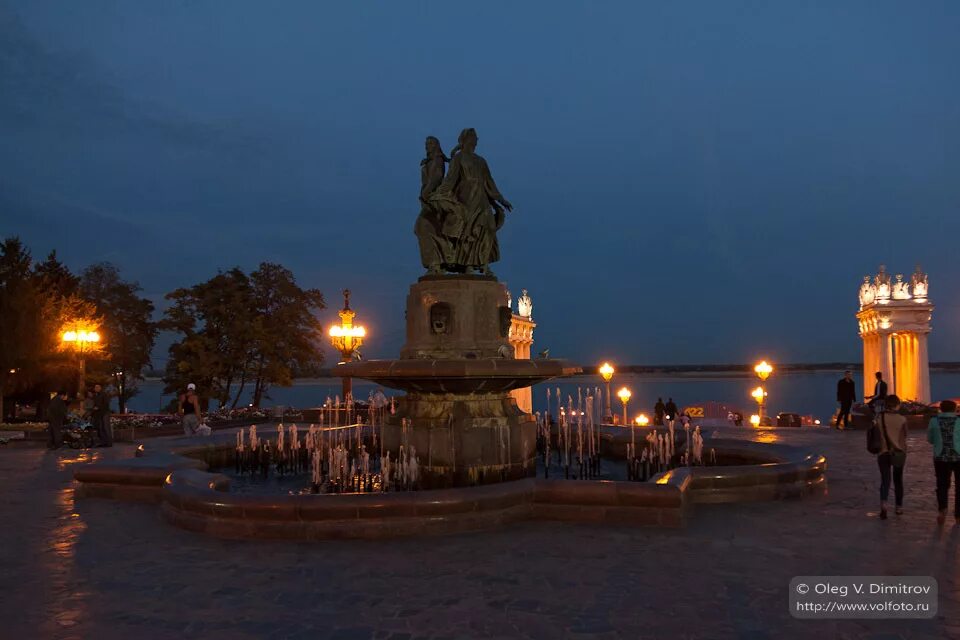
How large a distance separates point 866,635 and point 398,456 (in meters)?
7.04

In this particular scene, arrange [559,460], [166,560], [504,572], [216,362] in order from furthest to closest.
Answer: [216,362], [559,460], [166,560], [504,572]

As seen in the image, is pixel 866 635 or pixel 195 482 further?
pixel 195 482

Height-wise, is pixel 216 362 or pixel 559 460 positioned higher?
pixel 216 362

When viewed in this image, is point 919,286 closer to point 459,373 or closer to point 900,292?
point 900,292

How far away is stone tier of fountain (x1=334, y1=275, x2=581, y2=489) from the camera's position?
9.80m

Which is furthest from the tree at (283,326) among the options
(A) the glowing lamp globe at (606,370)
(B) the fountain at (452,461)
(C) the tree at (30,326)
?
(B) the fountain at (452,461)

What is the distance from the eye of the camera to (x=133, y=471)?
9.98 meters

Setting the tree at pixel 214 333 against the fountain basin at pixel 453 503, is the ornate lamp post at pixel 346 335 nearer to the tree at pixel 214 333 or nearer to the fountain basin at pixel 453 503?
the tree at pixel 214 333

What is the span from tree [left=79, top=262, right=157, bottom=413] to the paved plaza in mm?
36977

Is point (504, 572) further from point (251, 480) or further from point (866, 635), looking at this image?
point (251, 480)

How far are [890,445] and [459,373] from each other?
5.37m

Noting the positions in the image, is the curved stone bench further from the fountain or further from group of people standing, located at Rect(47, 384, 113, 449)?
group of people standing, located at Rect(47, 384, 113, 449)

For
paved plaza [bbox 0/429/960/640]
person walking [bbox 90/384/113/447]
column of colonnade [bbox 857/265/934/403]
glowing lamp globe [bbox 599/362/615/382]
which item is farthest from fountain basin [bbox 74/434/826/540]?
column of colonnade [bbox 857/265/934/403]

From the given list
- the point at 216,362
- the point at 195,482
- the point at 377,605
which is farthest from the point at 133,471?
the point at 216,362
